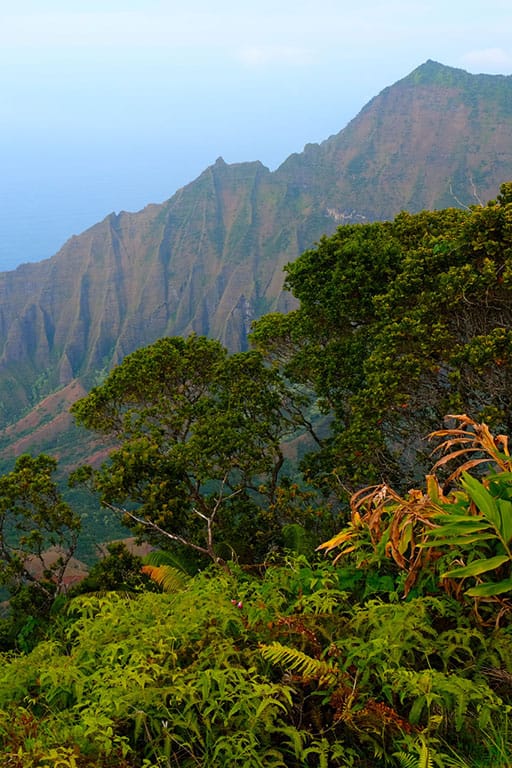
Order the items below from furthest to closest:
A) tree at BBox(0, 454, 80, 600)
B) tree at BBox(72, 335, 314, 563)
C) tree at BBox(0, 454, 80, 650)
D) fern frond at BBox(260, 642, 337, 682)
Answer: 1. tree at BBox(0, 454, 80, 600)
2. tree at BBox(0, 454, 80, 650)
3. tree at BBox(72, 335, 314, 563)
4. fern frond at BBox(260, 642, 337, 682)

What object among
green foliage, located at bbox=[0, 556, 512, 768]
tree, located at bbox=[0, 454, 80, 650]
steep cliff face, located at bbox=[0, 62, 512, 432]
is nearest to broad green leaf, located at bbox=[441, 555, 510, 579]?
green foliage, located at bbox=[0, 556, 512, 768]

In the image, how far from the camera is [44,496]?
1395 cm

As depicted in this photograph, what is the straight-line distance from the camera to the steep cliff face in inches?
5600

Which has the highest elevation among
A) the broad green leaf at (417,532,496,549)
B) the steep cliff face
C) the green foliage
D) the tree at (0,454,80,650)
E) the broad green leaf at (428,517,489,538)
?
the steep cliff face

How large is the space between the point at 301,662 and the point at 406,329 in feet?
25.6

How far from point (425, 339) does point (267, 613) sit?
7.39 meters

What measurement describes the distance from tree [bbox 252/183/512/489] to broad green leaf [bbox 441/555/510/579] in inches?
232

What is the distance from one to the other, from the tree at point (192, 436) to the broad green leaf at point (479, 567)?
852 cm

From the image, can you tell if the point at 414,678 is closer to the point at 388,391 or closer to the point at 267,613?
the point at 267,613

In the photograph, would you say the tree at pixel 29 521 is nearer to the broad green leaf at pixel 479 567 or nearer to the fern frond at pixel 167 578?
the fern frond at pixel 167 578

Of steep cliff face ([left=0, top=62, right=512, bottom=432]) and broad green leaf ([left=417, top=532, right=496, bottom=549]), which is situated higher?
steep cliff face ([left=0, top=62, right=512, bottom=432])

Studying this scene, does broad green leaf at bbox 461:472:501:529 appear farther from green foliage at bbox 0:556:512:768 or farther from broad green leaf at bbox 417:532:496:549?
green foliage at bbox 0:556:512:768

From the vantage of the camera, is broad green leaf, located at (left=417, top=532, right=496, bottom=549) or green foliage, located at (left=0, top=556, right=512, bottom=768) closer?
green foliage, located at (left=0, top=556, right=512, bottom=768)

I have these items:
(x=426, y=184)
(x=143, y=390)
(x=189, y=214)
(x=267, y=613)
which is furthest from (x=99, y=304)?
(x=267, y=613)
